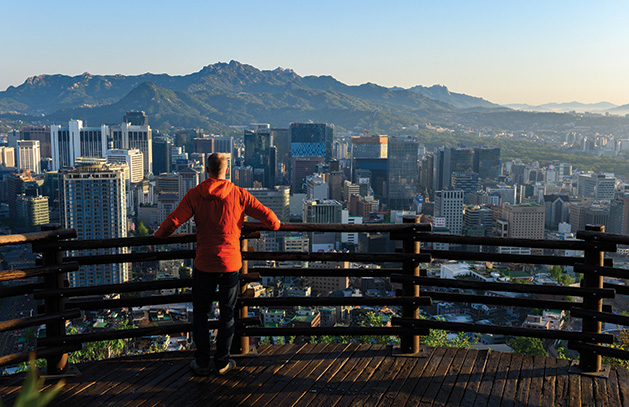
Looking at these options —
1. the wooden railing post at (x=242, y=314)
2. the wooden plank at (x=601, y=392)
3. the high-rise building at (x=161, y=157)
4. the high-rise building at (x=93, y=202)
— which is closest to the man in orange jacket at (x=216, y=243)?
the wooden railing post at (x=242, y=314)

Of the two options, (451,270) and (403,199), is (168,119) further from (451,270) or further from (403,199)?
(451,270)

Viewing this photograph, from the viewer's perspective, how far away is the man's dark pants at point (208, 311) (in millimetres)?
2814

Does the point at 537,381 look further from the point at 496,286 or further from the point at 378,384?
the point at 378,384

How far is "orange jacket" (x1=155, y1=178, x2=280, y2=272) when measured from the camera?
2.78m

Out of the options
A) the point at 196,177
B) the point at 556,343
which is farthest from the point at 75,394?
the point at 196,177

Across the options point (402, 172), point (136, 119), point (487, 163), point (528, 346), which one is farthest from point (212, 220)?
point (136, 119)

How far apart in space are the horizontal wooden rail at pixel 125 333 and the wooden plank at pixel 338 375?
1.54 feet

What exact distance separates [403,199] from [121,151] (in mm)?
38629

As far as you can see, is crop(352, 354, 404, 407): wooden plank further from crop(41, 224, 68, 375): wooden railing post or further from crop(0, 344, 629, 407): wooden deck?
crop(41, 224, 68, 375): wooden railing post

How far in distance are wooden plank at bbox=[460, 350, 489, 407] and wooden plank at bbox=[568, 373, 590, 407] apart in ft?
1.21

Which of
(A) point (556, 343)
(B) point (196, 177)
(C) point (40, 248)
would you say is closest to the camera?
(C) point (40, 248)

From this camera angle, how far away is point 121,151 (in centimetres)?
8375

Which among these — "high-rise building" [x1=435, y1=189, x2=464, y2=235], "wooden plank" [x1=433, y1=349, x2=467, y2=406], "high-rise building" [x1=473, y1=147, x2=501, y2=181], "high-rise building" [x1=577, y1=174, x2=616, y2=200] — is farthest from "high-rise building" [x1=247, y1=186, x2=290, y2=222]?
"wooden plank" [x1=433, y1=349, x2=467, y2=406]

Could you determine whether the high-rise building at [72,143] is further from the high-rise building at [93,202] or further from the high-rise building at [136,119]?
the high-rise building at [93,202]
